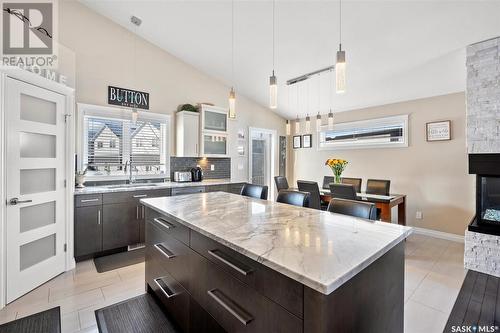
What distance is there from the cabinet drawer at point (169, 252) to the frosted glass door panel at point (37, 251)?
1.34 metres

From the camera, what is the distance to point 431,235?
4.14 meters

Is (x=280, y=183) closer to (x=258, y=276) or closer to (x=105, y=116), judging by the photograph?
(x=105, y=116)

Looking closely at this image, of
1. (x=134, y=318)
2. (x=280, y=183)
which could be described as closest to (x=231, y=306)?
(x=134, y=318)

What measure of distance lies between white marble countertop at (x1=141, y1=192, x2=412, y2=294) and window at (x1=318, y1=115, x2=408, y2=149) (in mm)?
3556

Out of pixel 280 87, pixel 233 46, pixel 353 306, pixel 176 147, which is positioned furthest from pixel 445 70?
pixel 176 147

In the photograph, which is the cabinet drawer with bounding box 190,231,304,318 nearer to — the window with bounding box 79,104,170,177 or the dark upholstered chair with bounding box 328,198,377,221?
the dark upholstered chair with bounding box 328,198,377,221

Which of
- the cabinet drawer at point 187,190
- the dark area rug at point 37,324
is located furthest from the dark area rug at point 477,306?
the cabinet drawer at point 187,190

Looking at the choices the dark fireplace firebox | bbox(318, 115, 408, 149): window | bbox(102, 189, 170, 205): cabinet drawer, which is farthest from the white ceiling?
bbox(102, 189, 170, 205): cabinet drawer

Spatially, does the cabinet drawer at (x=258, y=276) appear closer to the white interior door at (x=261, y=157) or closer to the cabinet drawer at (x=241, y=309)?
the cabinet drawer at (x=241, y=309)

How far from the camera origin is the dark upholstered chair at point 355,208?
1.76m

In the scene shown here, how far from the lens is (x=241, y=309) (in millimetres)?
1156

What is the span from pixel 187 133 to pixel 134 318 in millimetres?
3053

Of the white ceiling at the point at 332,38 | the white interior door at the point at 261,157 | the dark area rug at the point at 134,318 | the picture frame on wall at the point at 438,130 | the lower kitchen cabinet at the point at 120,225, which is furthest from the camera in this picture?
the white interior door at the point at 261,157

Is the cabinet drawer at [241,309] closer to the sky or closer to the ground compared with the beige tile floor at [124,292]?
closer to the sky
